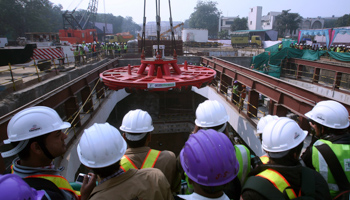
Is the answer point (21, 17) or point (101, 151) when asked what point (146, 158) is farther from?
point (21, 17)

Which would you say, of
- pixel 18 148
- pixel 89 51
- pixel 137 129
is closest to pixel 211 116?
pixel 137 129

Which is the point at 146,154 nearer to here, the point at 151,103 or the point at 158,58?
the point at 158,58

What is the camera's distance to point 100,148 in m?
1.80

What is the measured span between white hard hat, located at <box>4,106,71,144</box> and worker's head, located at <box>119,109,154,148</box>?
822 millimetres

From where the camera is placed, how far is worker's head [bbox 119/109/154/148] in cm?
263

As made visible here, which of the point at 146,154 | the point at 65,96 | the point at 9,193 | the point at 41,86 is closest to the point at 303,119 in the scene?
the point at 146,154

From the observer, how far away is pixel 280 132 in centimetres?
204

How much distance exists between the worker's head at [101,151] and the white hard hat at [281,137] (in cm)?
145

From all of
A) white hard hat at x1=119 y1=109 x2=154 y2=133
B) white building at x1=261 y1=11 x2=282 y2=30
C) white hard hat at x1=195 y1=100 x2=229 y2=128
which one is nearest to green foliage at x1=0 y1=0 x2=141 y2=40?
white hard hat at x1=119 y1=109 x2=154 y2=133

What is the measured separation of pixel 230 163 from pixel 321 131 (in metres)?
1.90

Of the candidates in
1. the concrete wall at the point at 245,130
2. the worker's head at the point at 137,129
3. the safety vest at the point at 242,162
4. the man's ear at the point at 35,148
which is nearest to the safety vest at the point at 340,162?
the safety vest at the point at 242,162

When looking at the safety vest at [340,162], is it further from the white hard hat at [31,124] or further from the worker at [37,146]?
the white hard hat at [31,124]

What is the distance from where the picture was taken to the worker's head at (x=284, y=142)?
6.39 ft

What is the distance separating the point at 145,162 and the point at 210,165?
1054 mm
